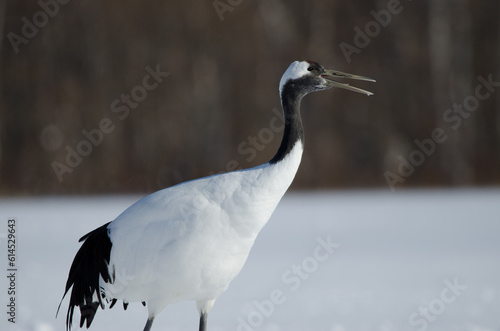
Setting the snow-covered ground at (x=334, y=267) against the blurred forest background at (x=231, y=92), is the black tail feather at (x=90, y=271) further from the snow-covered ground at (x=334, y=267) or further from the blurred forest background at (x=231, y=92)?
the blurred forest background at (x=231, y=92)

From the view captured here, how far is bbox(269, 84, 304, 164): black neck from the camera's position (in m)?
3.34

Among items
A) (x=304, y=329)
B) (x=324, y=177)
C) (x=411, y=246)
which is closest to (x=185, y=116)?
(x=324, y=177)

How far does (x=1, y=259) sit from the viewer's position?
21.6 feet

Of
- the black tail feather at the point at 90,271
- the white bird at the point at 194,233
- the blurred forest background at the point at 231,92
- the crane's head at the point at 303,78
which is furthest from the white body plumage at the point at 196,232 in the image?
the blurred forest background at the point at 231,92

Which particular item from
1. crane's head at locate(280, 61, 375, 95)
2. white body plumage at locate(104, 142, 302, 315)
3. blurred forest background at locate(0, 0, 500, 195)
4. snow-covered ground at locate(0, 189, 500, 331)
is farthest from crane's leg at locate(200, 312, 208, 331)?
blurred forest background at locate(0, 0, 500, 195)

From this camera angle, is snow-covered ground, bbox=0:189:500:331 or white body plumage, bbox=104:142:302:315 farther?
snow-covered ground, bbox=0:189:500:331

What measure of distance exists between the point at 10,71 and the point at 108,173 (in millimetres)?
2840

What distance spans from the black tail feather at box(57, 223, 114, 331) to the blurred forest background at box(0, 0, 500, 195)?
908 centimetres

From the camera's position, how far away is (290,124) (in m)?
3.40

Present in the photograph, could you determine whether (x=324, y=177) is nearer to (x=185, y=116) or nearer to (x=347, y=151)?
(x=347, y=151)

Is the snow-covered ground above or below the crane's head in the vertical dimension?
below

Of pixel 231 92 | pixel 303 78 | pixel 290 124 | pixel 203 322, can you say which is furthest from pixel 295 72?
pixel 231 92

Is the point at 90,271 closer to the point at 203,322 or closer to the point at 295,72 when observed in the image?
the point at 203,322

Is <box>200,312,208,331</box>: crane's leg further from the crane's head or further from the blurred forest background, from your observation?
the blurred forest background
